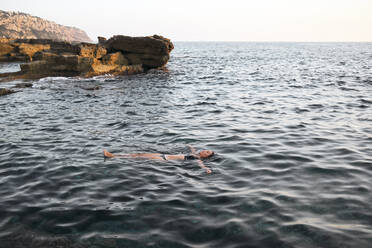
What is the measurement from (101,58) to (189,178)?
27.5 m

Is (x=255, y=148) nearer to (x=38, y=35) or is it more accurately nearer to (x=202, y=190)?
(x=202, y=190)

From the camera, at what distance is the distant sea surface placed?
518cm

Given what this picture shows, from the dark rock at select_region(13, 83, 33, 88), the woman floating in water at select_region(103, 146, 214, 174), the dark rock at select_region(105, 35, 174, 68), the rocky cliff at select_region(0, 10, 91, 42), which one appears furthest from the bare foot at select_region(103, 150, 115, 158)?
the rocky cliff at select_region(0, 10, 91, 42)

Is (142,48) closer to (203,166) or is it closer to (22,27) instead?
(203,166)

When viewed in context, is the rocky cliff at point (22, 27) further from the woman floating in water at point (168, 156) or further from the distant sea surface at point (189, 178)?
the woman floating in water at point (168, 156)

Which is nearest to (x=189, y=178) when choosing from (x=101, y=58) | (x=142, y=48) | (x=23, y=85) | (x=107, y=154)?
(x=107, y=154)

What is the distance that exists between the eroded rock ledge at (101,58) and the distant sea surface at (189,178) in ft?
48.7

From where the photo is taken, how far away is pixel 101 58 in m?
31.8

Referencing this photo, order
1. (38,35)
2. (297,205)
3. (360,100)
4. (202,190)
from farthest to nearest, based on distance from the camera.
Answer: (38,35) < (360,100) < (202,190) < (297,205)

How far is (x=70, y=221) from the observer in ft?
18.2

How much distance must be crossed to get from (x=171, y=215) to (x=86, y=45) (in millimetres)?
32195

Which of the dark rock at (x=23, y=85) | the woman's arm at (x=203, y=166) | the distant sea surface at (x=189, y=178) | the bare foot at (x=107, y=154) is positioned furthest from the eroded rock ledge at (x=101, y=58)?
the woman's arm at (x=203, y=166)

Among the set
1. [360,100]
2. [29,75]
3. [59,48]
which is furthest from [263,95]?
[59,48]

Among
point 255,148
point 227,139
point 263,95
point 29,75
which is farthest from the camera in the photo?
point 29,75
